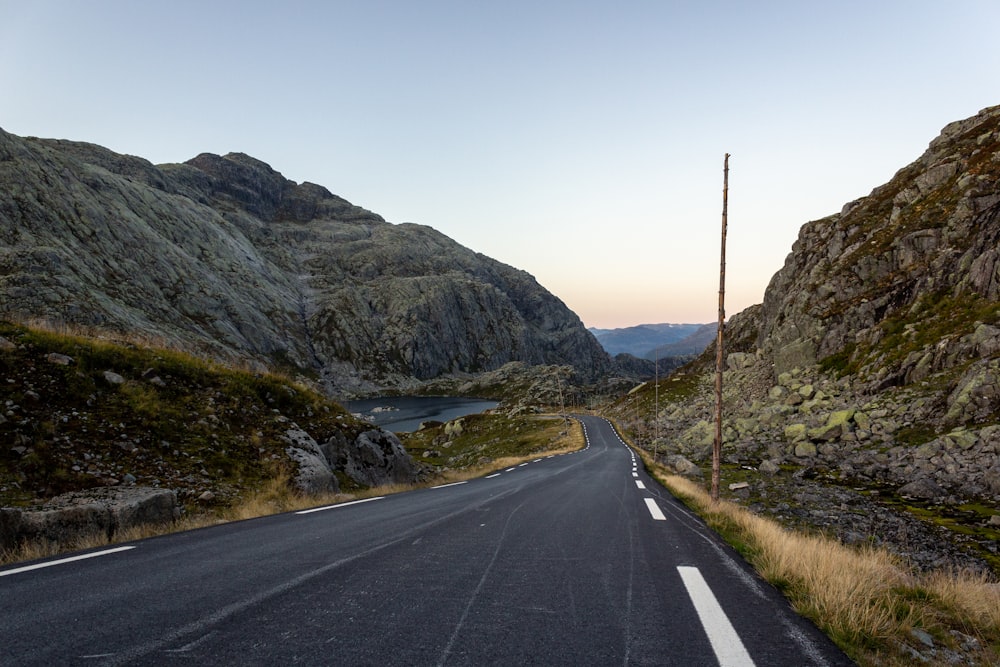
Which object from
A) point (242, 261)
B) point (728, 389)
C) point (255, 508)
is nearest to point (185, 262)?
point (242, 261)

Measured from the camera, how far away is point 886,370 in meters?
38.0

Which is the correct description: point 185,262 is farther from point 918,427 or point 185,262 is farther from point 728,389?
point 918,427

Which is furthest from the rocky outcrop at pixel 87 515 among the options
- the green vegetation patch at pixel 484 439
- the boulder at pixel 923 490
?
the green vegetation patch at pixel 484 439

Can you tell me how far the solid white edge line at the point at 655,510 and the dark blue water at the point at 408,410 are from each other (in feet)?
323

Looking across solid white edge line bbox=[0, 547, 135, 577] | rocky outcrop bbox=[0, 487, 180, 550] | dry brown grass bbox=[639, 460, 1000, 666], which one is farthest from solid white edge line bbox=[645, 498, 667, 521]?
rocky outcrop bbox=[0, 487, 180, 550]

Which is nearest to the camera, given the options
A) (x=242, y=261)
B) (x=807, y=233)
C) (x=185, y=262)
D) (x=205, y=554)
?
(x=205, y=554)

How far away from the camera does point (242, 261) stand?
190 m

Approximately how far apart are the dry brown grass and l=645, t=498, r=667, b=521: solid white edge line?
2832mm

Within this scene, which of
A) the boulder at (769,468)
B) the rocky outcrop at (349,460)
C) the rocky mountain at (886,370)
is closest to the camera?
the rocky outcrop at (349,460)

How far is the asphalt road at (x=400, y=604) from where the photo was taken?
317 cm

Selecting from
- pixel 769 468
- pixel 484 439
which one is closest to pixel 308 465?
pixel 769 468

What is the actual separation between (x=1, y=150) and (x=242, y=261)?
76.7 m

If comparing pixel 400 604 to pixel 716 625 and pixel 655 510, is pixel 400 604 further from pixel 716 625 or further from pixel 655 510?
pixel 655 510

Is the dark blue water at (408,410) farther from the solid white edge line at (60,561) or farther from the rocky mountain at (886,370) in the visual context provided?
the solid white edge line at (60,561)
